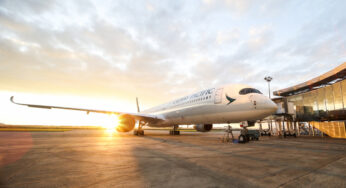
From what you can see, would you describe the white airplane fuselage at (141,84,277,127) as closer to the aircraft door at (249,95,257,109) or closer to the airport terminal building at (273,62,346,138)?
the aircraft door at (249,95,257,109)

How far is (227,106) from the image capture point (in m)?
11.7

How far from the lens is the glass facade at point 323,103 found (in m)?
21.0

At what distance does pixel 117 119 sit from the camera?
56.7 feet

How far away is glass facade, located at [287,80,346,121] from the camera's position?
21031 mm

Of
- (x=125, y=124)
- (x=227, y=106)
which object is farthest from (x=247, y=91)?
(x=125, y=124)

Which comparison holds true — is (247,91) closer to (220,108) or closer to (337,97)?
(220,108)

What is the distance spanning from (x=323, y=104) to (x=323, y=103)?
0.49ft

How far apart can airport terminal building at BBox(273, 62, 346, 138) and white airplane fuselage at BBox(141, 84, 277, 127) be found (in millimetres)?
12922

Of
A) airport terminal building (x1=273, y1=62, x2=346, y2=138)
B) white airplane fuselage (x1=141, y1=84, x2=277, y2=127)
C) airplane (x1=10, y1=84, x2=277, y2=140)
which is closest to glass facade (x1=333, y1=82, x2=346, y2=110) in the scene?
airport terminal building (x1=273, y1=62, x2=346, y2=138)

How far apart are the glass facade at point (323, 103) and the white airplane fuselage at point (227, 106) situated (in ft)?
61.8

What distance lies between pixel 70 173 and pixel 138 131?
16472 mm

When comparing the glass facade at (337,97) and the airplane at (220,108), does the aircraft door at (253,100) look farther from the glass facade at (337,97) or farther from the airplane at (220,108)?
the glass facade at (337,97)

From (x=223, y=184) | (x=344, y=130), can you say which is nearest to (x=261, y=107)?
(x=223, y=184)

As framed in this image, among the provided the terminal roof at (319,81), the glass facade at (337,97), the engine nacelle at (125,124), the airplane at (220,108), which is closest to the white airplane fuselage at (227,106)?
the airplane at (220,108)
